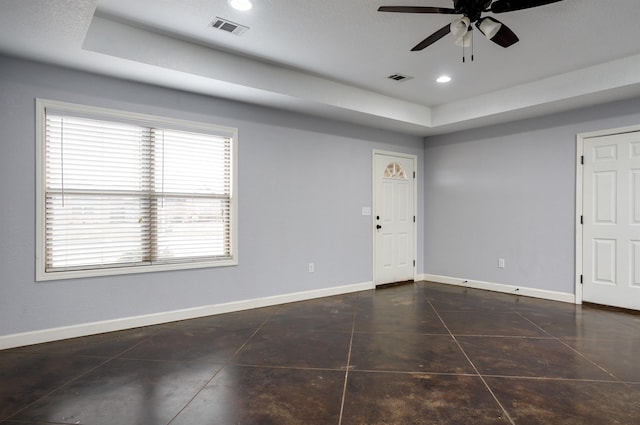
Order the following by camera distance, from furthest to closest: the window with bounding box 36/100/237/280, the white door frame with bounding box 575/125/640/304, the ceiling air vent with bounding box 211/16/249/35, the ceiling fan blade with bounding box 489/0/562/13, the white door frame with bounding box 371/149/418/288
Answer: the white door frame with bounding box 371/149/418/288, the white door frame with bounding box 575/125/640/304, the window with bounding box 36/100/237/280, the ceiling air vent with bounding box 211/16/249/35, the ceiling fan blade with bounding box 489/0/562/13

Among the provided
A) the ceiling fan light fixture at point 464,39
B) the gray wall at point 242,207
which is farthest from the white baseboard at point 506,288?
the ceiling fan light fixture at point 464,39

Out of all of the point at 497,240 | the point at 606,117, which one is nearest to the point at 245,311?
the point at 497,240

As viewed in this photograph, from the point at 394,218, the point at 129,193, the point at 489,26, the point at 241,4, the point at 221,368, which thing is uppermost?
the point at 241,4

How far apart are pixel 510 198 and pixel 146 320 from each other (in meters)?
5.02

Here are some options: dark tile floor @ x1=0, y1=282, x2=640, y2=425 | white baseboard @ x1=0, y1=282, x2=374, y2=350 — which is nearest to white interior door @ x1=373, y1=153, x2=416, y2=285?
white baseboard @ x1=0, y1=282, x2=374, y2=350

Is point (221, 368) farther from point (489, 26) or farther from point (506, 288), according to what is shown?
point (506, 288)

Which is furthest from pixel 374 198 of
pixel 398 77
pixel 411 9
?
pixel 411 9

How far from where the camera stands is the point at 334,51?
3.60 meters

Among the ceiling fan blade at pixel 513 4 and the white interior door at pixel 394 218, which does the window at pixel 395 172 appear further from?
the ceiling fan blade at pixel 513 4

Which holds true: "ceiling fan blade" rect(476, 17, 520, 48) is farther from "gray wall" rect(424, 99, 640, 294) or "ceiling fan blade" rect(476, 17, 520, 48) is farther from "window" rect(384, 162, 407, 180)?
"window" rect(384, 162, 407, 180)

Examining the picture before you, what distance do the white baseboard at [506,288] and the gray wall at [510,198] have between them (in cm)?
6

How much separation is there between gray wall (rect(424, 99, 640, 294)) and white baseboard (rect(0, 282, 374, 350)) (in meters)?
2.27

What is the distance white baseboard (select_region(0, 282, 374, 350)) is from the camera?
312cm

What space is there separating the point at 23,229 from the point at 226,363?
2.18 meters
